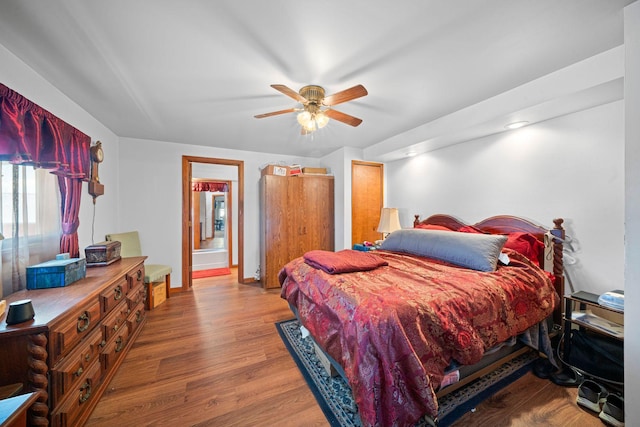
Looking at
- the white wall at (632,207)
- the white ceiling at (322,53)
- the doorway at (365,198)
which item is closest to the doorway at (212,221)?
the white ceiling at (322,53)

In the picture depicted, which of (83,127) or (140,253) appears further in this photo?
(140,253)

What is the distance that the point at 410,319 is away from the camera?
124cm

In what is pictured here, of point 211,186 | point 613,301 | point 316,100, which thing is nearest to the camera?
point 613,301

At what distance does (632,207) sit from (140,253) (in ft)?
15.4

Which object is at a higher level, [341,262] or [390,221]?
[390,221]

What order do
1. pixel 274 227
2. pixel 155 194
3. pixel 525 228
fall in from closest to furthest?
pixel 525 228 < pixel 155 194 < pixel 274 227

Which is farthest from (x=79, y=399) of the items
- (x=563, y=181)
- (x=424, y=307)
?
(x=563, y=181)

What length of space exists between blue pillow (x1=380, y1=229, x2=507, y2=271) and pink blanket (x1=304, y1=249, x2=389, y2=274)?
57 centimetres

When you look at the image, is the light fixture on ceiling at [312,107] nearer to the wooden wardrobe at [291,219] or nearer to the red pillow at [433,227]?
the wooden wardrobe at [291,219]

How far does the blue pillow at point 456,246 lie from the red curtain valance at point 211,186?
4.01 meters

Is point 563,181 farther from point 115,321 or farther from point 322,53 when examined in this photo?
point 115,321

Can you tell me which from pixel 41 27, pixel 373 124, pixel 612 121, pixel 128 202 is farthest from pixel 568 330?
pixel 128 202

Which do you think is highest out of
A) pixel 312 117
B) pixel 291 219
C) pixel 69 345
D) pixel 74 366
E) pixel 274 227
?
pixel 312 117

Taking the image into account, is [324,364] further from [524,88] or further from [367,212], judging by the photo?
[524,88]
